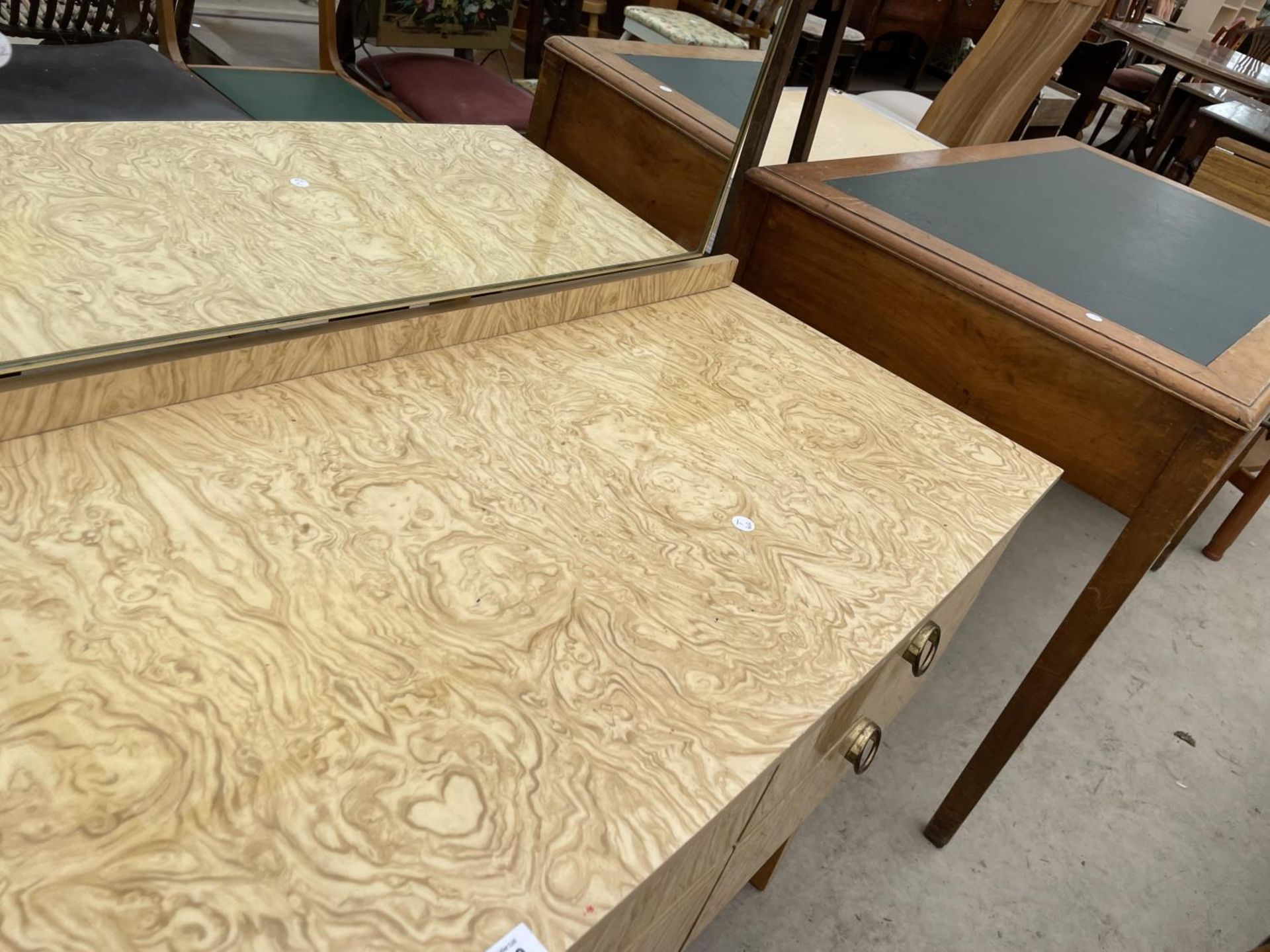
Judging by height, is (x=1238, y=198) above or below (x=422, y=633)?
above

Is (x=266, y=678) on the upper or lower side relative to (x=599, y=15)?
lower

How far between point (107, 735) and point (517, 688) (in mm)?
250

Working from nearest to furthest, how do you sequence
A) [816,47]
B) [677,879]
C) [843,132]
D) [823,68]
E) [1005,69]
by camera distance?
[677,879] < [823,68] < [843,132] < [1005,69] < [816,47]

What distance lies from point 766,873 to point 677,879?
722 mm

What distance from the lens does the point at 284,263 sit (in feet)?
2.90

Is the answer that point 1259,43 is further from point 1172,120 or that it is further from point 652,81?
point 652,81

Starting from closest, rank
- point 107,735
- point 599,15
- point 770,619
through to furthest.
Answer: point 107,735, point 770,619, point 599,15

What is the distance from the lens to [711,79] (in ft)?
3.80

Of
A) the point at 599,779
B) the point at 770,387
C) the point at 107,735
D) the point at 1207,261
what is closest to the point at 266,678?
the point at 107,735

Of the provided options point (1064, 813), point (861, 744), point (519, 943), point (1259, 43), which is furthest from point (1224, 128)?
point (519, 943)

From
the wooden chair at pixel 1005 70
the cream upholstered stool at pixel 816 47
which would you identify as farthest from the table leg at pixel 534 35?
the cream upholstered stool at pixel 816 47

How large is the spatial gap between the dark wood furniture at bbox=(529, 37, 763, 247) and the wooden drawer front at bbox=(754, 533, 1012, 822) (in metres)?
0.58

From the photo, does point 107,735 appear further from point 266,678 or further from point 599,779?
point 599,779

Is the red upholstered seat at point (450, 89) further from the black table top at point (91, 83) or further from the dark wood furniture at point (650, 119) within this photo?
the black table top at point (91, 83)
